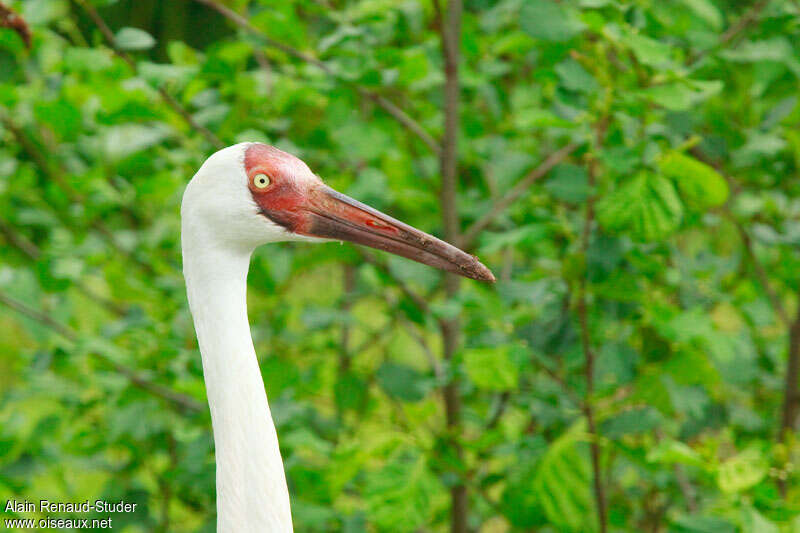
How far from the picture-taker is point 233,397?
220 centimetres

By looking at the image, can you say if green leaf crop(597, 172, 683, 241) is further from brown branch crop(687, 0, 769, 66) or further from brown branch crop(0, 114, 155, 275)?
brown branch crop(0, 114, 155, 275)

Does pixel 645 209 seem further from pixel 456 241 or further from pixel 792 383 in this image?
pixel 792 383

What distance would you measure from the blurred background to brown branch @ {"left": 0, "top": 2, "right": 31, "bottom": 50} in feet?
0.05

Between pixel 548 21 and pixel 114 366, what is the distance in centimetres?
190

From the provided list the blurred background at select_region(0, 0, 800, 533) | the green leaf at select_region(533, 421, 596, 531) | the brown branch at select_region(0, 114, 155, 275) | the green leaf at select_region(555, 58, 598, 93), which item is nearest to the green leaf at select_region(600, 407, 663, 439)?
the blurred background at select_region(0, 0, 800, 533)

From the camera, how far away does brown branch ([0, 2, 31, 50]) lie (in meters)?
2.85

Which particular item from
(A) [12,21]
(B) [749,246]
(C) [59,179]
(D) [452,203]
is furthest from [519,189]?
(C) [59,179]

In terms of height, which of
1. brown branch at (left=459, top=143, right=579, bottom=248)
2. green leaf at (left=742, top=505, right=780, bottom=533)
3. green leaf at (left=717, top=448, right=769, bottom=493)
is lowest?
green leaf at (left=742, top=505, right=780, bottom=533)

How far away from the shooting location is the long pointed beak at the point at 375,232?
86.0 inches

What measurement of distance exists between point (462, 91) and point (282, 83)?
3.08 feet

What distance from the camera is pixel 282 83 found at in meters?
3.32

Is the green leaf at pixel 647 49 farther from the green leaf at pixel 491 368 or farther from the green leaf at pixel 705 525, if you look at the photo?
the green leaf at pixel 705 525

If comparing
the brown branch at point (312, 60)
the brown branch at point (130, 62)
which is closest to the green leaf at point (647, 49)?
the brown branch at point (312, 60)

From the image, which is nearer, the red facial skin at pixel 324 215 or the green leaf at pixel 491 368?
the red facial skin at pixel 324 215
